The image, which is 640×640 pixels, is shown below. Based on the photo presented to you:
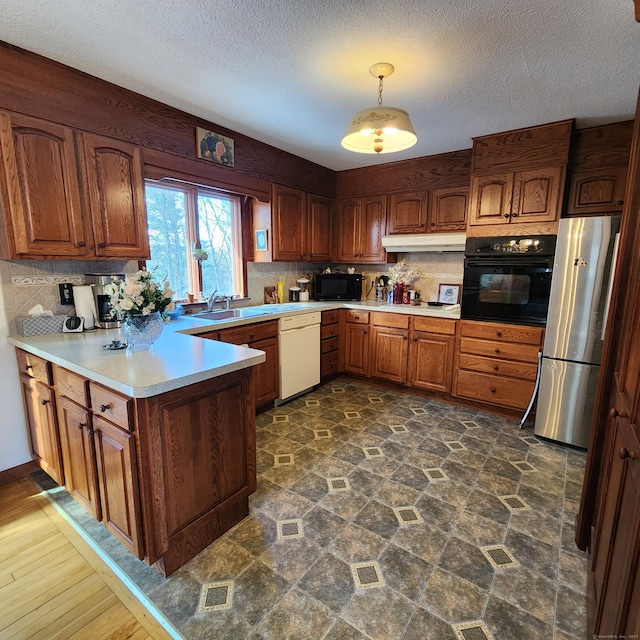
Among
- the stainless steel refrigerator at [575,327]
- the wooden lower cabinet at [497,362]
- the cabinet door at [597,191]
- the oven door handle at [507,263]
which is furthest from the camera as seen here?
the wooden lower cabinet at [497,362]

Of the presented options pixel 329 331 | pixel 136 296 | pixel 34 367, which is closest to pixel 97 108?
pixel 136 296

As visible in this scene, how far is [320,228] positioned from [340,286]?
724mm

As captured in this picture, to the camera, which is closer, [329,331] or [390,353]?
[390,353]

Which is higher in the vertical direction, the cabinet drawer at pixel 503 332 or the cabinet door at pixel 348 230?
the cabinet door at pixel 348 230

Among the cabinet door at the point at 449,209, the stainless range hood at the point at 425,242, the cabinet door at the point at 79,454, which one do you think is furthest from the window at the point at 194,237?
the cabinet door at the point at 449,209

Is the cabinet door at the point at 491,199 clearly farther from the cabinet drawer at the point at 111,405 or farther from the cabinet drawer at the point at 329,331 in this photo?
the cabinet drawer at the point at 111,405

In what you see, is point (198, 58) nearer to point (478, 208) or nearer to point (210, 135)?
point (210, 135)

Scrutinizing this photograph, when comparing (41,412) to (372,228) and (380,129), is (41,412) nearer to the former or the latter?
(380,129)

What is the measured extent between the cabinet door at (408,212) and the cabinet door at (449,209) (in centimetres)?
9

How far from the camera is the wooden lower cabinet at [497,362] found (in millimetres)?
2889

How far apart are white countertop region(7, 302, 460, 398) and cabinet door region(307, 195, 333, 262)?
196cm

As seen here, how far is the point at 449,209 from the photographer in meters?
3.46

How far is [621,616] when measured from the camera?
2.71 feet

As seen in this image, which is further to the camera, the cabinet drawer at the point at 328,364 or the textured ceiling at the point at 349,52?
the cabinet drawer at the point at 328,364
